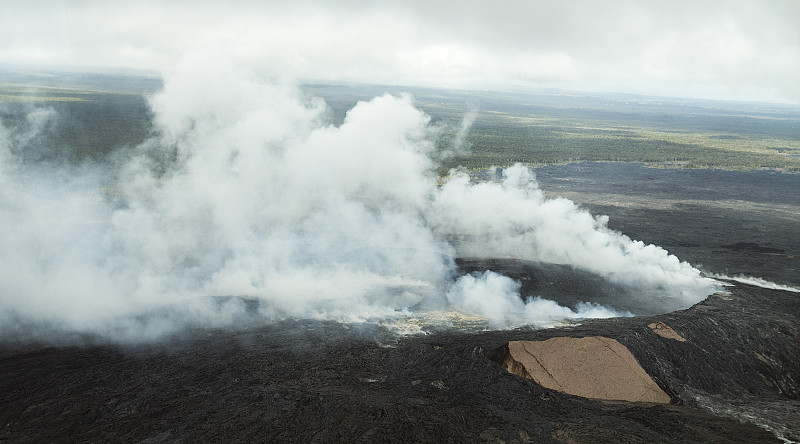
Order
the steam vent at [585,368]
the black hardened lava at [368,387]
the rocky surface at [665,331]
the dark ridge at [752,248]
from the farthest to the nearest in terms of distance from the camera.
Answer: the dark ridge at [752,248]
the rocky surface at [665,331]
the steam vent at [585,368]
the black hardened lava at [368,387]

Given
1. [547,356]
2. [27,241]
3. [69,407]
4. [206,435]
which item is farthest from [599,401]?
[27,241]

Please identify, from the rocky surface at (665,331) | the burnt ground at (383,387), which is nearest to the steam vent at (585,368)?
the burnt ground at (383,387)

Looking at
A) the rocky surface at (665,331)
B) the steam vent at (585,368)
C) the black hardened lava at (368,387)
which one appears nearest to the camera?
the black hardened lava at (368,387)

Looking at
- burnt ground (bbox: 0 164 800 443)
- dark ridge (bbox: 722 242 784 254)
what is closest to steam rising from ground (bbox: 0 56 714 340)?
burnt ground (bbox: 0 164 800 443)

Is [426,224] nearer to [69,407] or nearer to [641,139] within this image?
[69,407]

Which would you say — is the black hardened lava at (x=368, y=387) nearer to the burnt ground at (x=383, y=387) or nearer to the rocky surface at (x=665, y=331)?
the burnt ground at (x=383, y=387)

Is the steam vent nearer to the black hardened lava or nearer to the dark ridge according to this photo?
the black hardened lava
